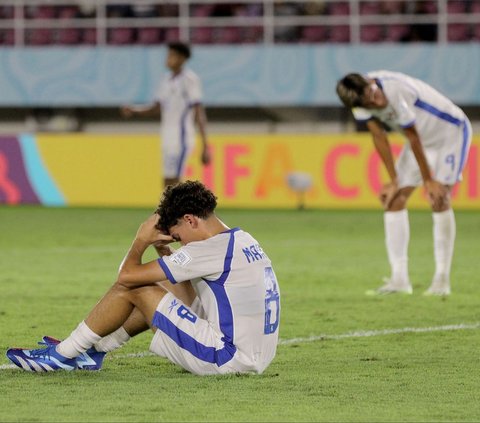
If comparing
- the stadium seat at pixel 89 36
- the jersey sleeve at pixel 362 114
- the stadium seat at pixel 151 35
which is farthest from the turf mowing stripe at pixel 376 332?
the stadium seat at pixel 89 36

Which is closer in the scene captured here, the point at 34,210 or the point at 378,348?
the point at 378,348

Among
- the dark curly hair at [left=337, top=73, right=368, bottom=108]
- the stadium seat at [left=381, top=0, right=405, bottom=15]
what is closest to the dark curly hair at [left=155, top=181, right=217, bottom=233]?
the dark curly hair at [left=337, top=73, right=368, bottom=108]

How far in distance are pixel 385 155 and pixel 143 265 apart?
4218 mm

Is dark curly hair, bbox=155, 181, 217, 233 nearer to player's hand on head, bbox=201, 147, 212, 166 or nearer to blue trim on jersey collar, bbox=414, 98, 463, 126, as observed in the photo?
blue trim on jersey collar, bbox=414, 98, 463, 126

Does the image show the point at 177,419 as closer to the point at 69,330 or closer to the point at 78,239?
the point at 69,330

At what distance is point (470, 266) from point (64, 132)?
1467 cm

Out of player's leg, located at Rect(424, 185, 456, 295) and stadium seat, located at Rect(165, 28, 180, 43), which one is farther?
stadium seat, located at Rect(165, 28, 180, 43)

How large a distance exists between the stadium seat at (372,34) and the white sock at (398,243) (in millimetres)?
13989

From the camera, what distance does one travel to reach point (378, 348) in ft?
24.6

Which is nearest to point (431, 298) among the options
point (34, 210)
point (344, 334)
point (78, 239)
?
point (344, 334)

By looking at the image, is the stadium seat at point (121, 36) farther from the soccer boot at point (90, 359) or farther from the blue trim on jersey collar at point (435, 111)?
the soccer boot at point (90, 359)

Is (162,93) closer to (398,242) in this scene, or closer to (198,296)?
(398,242)

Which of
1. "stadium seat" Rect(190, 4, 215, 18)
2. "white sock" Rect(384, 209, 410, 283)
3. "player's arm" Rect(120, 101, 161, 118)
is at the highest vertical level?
"stadium seat" Rect(190, 4, 215, 18)

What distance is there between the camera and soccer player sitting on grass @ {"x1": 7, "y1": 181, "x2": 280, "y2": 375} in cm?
603
